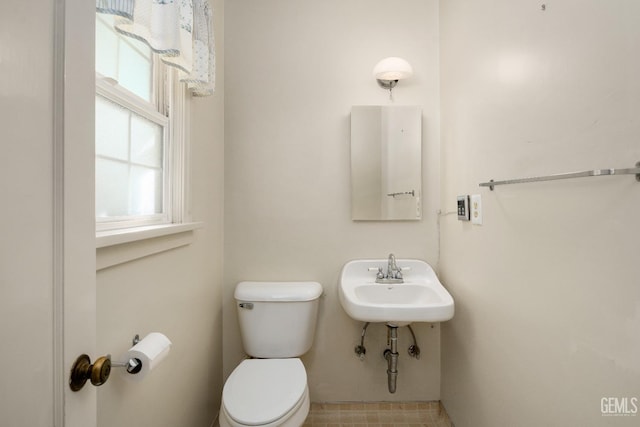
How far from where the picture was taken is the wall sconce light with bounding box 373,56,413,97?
162 cm

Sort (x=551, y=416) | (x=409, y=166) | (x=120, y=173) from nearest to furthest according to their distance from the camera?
(x=551, y=416) → (x=120, y=173) → (x=409, y=166)

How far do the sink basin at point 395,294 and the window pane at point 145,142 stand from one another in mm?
1027

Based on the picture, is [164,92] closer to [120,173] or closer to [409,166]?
[120,173]

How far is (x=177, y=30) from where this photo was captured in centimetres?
96

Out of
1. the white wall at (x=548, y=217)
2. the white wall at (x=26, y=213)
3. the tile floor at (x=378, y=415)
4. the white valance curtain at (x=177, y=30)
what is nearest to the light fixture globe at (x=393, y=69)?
the white wall at (x=548, y=217)

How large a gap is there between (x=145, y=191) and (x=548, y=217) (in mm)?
1368

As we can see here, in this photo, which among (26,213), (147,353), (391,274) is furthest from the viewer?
(391,274)

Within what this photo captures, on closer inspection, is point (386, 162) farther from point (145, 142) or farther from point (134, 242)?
point (134, 242)

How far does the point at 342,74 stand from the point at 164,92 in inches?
38.5

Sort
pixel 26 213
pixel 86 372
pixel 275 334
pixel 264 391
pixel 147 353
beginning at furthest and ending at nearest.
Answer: pixel 275 334 < pixel 264 391 < pixel 147 353 < pixel 86 372 < pixel 26 213

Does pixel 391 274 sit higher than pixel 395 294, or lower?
higher

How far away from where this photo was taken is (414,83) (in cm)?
174

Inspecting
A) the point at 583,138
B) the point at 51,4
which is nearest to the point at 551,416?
the point at 583,138

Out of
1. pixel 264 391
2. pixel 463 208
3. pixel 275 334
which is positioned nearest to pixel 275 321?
pixel 275 334
